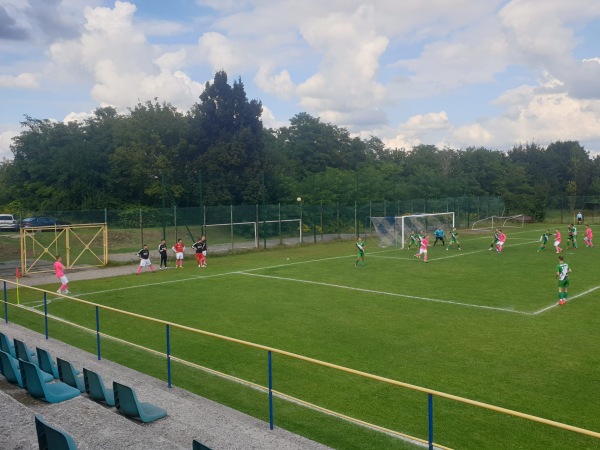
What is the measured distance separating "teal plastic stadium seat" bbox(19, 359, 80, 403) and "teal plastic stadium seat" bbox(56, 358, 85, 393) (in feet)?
1.05

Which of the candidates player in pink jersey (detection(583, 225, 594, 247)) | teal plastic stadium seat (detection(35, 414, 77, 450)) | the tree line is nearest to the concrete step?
teal plastic stadium seat (detection(35, 414, 77, 450))

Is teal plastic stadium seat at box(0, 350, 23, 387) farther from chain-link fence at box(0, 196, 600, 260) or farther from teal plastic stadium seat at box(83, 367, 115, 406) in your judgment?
chain-link fence at box(0, 196, 600, 260)

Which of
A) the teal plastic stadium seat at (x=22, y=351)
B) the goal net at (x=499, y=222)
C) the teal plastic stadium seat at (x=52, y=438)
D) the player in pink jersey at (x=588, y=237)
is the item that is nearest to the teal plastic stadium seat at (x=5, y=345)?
the teal plastic stadium seat at (x=22, y=351)

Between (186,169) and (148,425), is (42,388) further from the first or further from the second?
Result: (186,169)

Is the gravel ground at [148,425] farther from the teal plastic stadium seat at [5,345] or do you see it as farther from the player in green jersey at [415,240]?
the player in green jersey at [415,240]

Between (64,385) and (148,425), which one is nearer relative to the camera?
(148,425)

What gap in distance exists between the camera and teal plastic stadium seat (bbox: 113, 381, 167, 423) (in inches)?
322

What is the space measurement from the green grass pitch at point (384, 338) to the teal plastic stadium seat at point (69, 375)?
180 centimetres

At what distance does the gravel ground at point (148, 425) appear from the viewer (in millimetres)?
7445

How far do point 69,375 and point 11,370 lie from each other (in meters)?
1.04

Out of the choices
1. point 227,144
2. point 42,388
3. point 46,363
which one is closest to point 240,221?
point 227,144

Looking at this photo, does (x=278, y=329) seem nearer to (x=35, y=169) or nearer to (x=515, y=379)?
(x=515, y=379)

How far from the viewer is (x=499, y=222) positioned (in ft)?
197

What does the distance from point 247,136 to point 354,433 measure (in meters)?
46.9
